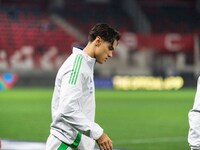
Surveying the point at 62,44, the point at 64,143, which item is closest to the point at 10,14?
the point at 62,44

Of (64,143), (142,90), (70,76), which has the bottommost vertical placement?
(142,90)

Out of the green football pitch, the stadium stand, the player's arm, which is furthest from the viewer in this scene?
the stadium stand

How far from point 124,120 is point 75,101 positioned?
10.9 metres

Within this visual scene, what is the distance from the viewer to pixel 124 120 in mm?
14820

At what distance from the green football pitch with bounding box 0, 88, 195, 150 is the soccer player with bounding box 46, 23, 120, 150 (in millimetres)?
5635

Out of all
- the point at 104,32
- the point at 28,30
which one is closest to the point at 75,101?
the point at 104,32

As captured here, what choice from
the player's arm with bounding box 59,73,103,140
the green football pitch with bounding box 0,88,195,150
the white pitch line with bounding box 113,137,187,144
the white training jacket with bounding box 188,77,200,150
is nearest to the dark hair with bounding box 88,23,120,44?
the player's arm with bounding box 59,73,103,140

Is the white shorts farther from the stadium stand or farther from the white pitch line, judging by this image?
the stadium stand

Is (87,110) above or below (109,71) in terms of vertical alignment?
above

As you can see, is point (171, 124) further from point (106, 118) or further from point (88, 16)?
point (88, 16)

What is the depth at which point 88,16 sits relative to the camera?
1455 inches

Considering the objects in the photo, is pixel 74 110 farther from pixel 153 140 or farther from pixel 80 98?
pixel 153 140

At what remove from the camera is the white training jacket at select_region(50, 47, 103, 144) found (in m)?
4.03

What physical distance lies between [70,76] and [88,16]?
1304 inches
